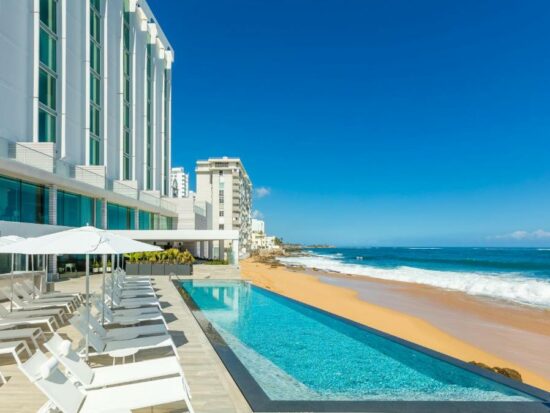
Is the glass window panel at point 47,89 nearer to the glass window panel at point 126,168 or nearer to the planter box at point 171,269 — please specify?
the planter box at point 171,269

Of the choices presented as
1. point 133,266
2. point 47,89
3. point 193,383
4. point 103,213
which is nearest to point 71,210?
point 103,213

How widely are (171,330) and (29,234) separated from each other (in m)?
5.92

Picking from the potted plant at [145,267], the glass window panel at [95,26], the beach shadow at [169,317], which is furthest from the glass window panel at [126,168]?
the beach shadow at [169,317]

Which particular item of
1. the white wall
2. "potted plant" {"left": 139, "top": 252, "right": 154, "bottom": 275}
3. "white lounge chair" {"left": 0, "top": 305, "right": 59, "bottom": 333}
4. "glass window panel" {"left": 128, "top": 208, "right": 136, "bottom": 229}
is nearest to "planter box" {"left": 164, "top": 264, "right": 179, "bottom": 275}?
"potted plant" {"left": 139, "top": 252, "right": 154, "bottom": 275}

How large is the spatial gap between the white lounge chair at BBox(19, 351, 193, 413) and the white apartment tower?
24.8 ft

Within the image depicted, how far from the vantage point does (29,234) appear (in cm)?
1066

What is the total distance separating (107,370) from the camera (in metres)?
4.39

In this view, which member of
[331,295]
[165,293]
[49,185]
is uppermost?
[49,185]

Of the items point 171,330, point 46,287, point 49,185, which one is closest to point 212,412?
point 171,330

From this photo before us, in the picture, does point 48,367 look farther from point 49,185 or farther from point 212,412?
point 49,185

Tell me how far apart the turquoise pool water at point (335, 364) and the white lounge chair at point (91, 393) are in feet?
5.18

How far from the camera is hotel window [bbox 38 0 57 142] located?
60.1 feet

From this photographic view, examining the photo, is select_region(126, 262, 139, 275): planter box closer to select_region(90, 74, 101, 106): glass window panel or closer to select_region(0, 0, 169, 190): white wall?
select_region(0, 0, 169, 190): white wall

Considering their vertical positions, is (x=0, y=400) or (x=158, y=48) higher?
(x=158, y=48)
